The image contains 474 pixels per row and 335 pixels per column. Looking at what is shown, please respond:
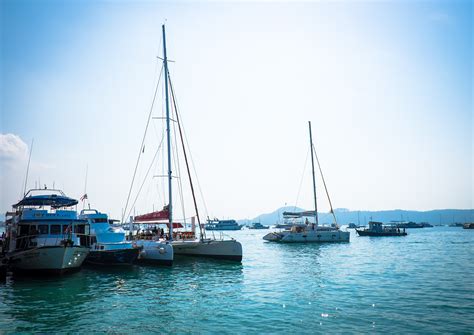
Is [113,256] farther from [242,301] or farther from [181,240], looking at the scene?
[242,301]

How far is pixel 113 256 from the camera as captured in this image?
28.8 meters

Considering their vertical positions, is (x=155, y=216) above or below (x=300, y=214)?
below

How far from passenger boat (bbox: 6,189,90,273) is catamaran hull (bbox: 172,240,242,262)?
9.37m

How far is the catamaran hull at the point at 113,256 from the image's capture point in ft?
94.0

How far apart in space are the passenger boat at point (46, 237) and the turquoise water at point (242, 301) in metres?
1.14

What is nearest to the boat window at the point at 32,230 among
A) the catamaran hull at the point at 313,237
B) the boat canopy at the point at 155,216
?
the boat canopy at the point at 155,216

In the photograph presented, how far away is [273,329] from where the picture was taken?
41.7 ft

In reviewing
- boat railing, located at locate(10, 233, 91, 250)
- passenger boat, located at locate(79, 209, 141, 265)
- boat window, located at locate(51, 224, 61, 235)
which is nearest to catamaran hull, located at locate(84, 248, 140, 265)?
passenger boat, located at locate(79, 209, 141, 265)

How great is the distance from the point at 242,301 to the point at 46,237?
17.4 meters

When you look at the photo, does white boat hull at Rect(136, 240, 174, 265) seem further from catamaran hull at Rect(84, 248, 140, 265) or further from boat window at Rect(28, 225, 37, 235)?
boat window at Rect(28, 225, 37, 235)

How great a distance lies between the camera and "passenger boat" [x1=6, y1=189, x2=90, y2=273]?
2330 cm

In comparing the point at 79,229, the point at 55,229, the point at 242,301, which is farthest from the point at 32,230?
the point at 242,301

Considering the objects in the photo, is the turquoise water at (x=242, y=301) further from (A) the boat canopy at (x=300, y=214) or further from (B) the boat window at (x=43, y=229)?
(A) the boat canopy at (x=300, y=214)

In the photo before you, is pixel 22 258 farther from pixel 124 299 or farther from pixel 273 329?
pixel 273 329
